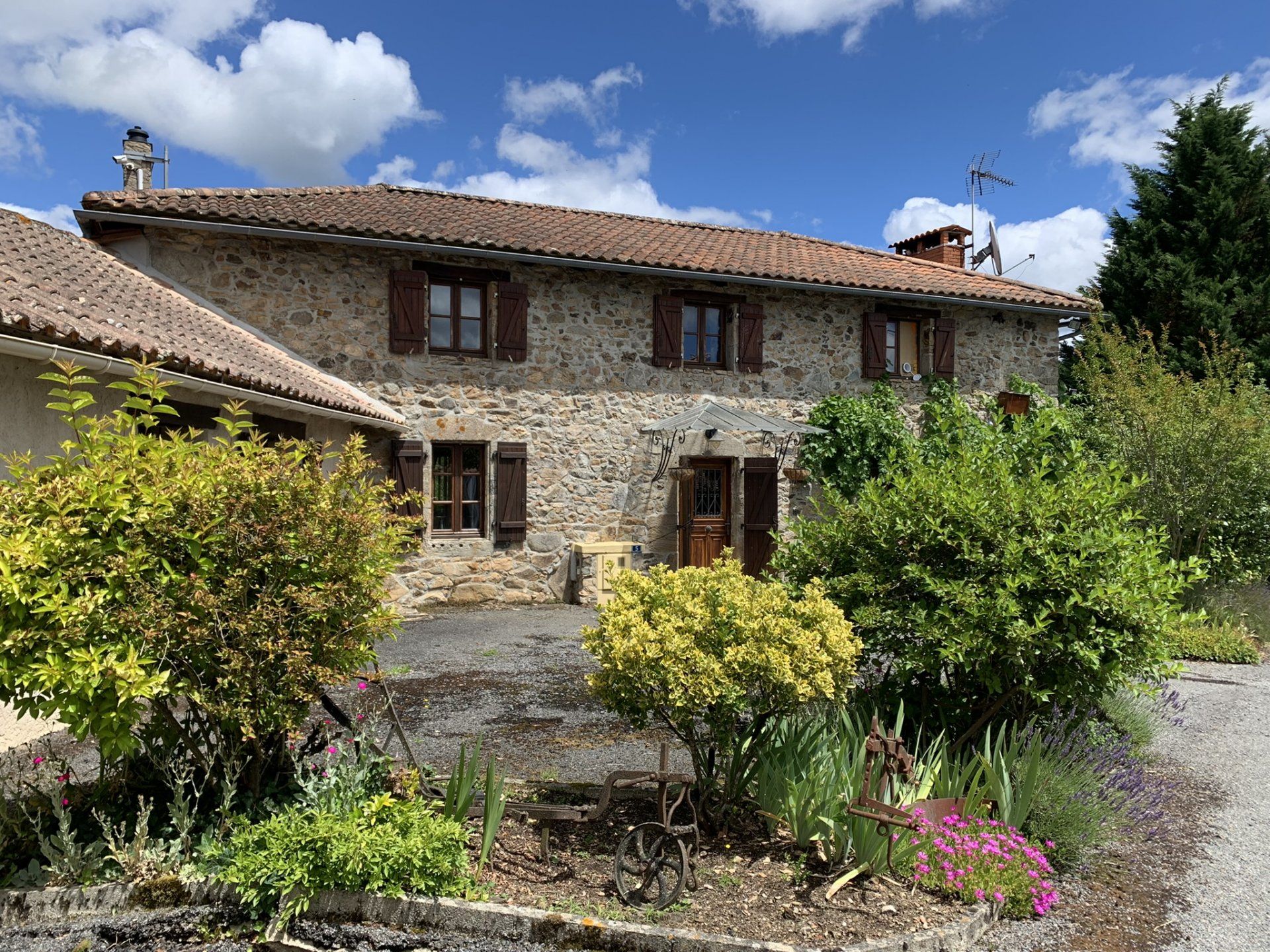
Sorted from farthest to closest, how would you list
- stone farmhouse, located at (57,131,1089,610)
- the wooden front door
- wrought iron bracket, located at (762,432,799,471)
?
wrought iron bracket, located at (762,432,799,471) → the wooden front door → stone farmhouse, located at (57,131,1089,610)

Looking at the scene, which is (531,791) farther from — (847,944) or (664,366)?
(664,366)

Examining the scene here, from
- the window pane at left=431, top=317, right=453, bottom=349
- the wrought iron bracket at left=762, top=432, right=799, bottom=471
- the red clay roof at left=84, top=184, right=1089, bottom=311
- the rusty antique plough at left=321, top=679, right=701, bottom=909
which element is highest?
the red clay roof at left=84, top=184, right=1089, bottom=311

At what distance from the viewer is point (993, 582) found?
419cm

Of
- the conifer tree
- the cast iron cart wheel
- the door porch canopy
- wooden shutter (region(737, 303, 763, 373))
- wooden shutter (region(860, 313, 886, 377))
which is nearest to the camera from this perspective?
the cast iron cart wheel

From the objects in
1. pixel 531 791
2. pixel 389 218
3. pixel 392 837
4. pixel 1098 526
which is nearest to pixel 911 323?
pixel 389 218

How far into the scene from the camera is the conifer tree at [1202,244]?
16062 millimetres

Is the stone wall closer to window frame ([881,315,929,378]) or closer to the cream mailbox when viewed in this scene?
the cream mailbox

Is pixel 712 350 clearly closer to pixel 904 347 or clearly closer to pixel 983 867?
pixel 904 347

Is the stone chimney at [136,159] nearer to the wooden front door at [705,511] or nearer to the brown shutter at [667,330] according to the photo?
the brown shutter at [667,330]

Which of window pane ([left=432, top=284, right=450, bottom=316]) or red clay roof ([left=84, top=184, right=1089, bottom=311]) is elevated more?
red clay roof ([left=84, top=184, right=1089, bottom=311])

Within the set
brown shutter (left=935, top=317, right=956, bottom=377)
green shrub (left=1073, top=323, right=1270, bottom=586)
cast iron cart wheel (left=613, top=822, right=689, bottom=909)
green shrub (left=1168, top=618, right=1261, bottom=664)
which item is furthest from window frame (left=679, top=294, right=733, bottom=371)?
cast iron cart wheel (left=613, top=822, right=689, bottom=909)

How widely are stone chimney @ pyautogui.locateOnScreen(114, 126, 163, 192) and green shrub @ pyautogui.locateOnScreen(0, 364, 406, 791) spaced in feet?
31.5

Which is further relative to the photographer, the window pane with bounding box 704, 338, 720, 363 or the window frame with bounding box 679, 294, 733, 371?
the window pane with bounding box 704, 338, 720, 363

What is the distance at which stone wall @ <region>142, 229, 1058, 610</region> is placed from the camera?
33.6 feet
